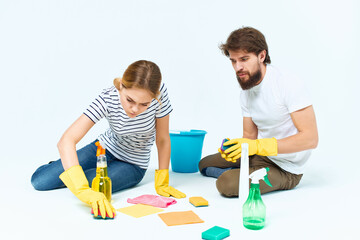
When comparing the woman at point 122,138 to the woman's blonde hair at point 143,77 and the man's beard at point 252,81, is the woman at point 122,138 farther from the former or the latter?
the man's beard at point 252,81

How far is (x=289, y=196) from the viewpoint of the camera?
104 inches

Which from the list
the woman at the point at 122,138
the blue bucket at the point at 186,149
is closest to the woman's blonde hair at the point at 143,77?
the woman at the point at 122,138

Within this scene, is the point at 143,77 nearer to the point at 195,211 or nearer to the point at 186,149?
the point at 195,211

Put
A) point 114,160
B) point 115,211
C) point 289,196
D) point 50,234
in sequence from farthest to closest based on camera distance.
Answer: point 114,160 < point 289,196 < point 115,211 < point 50,234

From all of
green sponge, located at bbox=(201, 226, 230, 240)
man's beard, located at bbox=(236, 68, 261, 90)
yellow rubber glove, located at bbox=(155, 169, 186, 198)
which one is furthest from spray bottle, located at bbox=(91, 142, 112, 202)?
man's beard, located at bbox=(236, 68, 261, 90)

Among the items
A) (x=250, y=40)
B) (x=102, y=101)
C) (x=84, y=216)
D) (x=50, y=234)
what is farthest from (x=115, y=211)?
(x=250, y=40)

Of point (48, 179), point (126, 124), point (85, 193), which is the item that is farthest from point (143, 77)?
point (48, 179)

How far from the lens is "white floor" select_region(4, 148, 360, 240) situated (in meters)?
2.00

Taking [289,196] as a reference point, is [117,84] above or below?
above

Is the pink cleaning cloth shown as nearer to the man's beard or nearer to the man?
the man

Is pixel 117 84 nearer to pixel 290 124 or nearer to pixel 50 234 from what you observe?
pixel 50 234

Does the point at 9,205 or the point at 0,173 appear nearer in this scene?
the point at 9,205

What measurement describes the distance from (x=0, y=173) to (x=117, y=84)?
4.37ft

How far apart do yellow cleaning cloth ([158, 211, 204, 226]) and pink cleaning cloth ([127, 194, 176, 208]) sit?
0.54 feet
